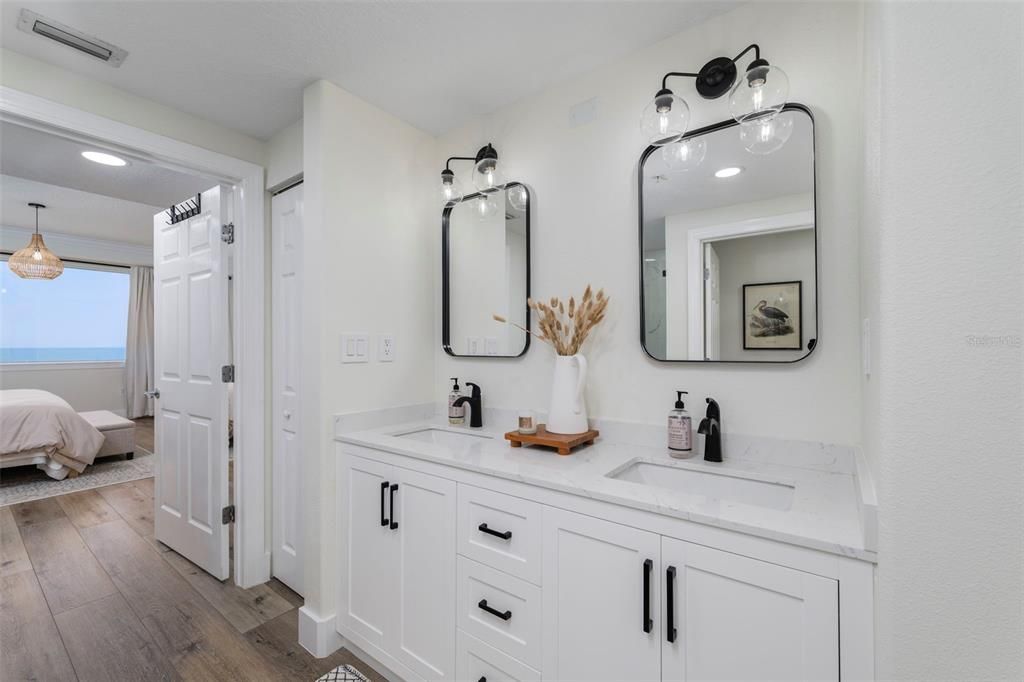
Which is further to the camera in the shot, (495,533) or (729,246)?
(729,246)

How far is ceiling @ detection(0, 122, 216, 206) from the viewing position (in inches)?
91.0

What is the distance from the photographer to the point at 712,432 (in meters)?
1.46

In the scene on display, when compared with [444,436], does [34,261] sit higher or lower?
higher

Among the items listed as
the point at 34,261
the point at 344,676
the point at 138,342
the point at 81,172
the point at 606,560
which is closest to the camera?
the point at 606,560

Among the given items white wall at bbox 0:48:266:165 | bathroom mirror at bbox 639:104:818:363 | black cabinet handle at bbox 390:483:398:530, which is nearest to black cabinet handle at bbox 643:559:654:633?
bathroom mirror at bbox 639:104:818:363

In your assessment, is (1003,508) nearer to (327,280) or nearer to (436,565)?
(436,565)

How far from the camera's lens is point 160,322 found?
282 cm

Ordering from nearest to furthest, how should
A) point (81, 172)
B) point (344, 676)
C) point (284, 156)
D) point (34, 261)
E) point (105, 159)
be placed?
point (344, 676) → point (284, 156) → point (105, 159) → point (81, 172) → point (34, 261)

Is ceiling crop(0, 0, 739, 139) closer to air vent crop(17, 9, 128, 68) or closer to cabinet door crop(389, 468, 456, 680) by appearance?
air vent crop(17, 9, 128, 68)

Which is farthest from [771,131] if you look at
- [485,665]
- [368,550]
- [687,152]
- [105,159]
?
[105,159]

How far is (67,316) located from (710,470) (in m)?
8.21

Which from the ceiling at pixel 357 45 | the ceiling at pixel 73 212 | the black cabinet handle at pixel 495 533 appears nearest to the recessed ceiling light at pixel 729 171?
the ceiling at pixel 357 45

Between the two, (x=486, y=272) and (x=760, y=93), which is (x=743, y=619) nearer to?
(x=760, y=93)

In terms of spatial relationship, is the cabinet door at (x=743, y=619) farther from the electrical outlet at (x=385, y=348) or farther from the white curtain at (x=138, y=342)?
the white curtain at (x=138, y=342)
